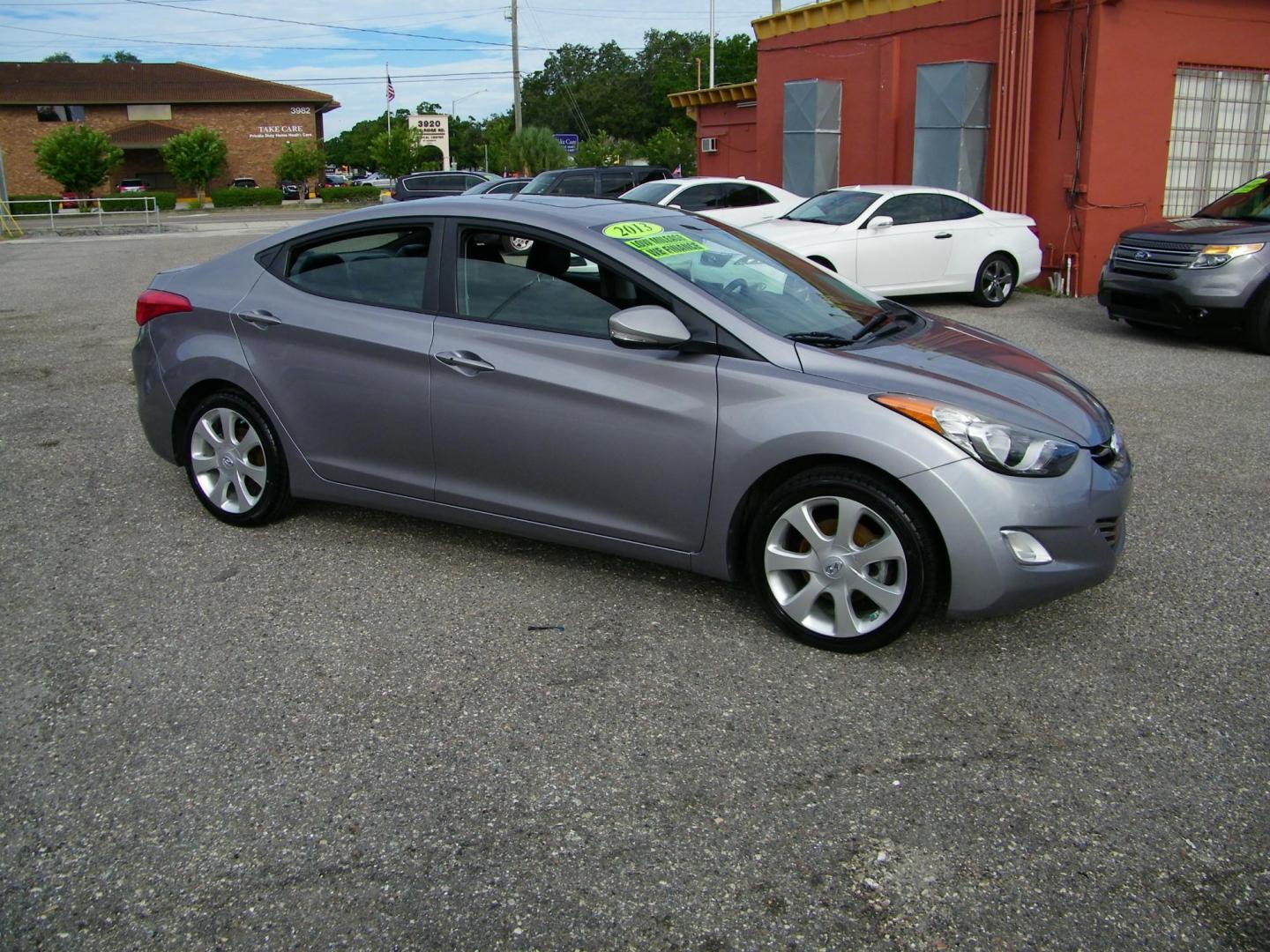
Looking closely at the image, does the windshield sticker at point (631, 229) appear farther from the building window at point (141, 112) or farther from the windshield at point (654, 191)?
the building window at point (141, 112)

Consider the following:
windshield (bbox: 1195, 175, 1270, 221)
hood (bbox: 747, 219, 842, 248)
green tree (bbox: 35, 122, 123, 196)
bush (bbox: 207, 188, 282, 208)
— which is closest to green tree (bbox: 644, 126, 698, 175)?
bush (bbox: 207, 188, 282, 208)

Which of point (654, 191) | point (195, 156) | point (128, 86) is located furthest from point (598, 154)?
point (654, 191)

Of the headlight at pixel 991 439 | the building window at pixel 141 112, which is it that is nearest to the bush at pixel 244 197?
the building window at pixel 141 112

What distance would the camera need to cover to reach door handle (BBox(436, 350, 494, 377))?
4555mm

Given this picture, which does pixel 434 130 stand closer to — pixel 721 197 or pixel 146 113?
pixel 146 113

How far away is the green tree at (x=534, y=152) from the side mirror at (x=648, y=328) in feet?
163

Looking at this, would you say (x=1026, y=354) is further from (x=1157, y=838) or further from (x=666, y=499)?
(x=1157, y=838)

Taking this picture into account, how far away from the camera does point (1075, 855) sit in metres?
2.91

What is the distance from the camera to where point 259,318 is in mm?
5113

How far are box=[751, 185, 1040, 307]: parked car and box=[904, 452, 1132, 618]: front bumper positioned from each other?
338 inches

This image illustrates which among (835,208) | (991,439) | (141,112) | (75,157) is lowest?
(991,439)

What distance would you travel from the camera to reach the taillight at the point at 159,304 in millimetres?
5328

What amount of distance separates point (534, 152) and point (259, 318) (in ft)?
163

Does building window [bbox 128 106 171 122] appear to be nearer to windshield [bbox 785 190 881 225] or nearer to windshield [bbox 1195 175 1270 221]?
windshield [bbox 785 190 881 225]
